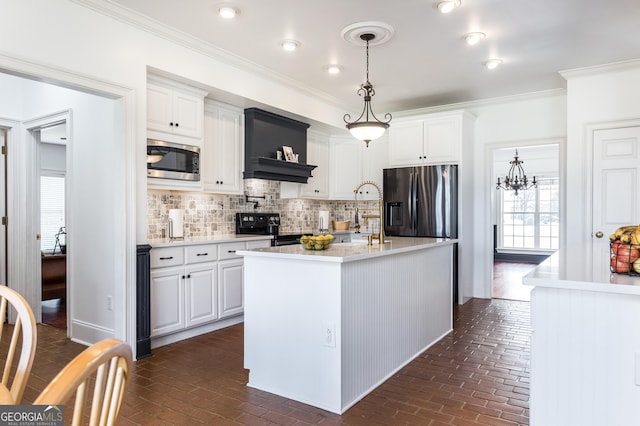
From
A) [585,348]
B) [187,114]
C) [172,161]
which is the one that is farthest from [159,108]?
[585,348]

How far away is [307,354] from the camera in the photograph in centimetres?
260

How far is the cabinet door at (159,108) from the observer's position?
3.72 m

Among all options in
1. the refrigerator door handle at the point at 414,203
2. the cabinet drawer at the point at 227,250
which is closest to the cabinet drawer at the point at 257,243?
the cabinet drawer at the point at 227,250

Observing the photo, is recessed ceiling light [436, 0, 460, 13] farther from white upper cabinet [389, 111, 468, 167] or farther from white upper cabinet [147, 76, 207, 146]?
white upper cabinet [389, 111, 468, 167]

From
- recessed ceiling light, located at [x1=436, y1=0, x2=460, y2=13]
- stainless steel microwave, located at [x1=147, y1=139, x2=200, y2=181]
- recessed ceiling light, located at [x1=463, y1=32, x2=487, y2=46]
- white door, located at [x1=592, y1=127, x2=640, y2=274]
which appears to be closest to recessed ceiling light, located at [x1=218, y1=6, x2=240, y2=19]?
stainless steel microwave, located at [x1=147, y1=139, x2=200, y2=181]

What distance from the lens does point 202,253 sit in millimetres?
3961

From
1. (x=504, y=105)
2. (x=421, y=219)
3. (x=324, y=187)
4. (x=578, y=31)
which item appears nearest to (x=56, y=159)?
(x=324, y=187)

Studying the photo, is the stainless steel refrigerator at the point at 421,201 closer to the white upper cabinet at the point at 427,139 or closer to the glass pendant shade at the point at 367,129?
the white upper cabinet at the point at 427,139

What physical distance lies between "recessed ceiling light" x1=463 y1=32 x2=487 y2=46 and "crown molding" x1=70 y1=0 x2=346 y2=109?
2.05 m

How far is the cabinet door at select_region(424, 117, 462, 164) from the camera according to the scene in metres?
5.52

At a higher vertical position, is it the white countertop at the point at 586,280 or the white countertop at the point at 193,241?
the white countertop at the point at 586,280

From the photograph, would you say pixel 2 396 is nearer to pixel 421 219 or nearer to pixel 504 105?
pixel 421 219

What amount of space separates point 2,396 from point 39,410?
0.76m

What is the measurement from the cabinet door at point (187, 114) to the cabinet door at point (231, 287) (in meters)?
1.33
